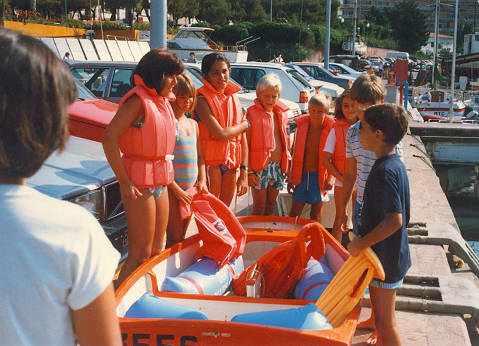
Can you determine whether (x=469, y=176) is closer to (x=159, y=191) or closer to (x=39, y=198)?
(x=159, y=191)

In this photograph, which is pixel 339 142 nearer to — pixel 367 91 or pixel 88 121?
pixel 367 91

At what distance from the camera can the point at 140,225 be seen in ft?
11.8

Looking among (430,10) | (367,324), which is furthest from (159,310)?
(430,10)

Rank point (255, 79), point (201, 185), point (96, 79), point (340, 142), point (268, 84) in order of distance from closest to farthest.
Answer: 1. point (201, 185)
2. point (340, 142)
3. point (268, 84)
4. point (96, 79)
5. point (255, 79)

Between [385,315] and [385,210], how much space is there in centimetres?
68

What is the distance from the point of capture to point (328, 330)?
2830 mm

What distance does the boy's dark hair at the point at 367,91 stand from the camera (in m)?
3.96

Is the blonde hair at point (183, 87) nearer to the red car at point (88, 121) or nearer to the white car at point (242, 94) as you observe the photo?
the red car at point (88, 121)

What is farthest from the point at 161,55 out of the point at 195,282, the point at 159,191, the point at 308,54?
the point at 308,54

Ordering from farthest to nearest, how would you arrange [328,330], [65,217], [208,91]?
[208,91], [328,330], [65,217]

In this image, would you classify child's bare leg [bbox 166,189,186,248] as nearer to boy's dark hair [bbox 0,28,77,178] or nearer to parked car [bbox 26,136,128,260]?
parked car [bbox 26,136,128,260]

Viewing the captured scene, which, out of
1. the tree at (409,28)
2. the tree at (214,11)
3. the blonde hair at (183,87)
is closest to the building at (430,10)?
the tree at (409,28)

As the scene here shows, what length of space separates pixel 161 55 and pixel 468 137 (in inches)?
546

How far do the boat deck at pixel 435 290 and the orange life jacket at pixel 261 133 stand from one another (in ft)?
1.43
